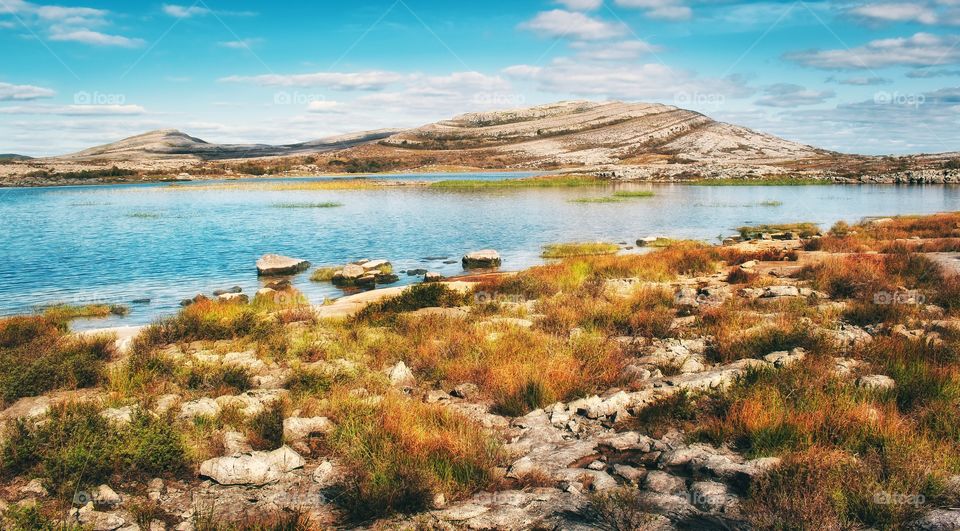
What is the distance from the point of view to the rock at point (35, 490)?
591cm

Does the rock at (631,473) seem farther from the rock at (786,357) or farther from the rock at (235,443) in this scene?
the rock at (235,443)

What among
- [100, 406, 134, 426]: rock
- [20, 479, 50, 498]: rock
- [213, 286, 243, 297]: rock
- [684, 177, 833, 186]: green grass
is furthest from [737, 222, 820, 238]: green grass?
[684, 177, 833, 186]: green grass

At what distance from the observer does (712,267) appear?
2128 centimetres

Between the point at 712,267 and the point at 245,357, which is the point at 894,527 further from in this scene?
the point at 712,267

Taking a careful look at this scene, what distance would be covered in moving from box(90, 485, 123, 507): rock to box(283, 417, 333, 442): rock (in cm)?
181

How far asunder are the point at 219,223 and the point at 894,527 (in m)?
46.9

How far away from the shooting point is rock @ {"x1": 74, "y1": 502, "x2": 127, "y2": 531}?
208 inches

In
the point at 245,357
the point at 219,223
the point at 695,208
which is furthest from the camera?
the point at 695,208

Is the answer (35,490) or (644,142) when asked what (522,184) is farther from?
(35,490)

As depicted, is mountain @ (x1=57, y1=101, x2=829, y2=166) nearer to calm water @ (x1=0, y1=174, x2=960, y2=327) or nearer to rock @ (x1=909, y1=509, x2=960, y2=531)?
calm water @ (x1=0, y1=174, x2=960, y2=327)

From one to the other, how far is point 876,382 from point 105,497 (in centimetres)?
969

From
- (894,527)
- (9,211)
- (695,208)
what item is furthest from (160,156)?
(894,527)

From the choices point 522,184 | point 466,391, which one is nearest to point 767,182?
point 522,184

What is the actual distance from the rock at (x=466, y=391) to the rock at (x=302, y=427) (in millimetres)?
2188
